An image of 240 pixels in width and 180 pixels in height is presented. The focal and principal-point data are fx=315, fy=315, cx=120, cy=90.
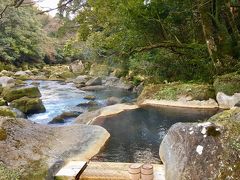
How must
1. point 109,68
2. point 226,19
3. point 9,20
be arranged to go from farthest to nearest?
point 9,20, point 109,68, point 226,19

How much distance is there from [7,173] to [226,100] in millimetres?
8761

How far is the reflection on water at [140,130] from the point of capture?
7309mm

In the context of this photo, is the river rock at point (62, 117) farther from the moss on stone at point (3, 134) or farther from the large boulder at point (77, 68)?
the large boulder at point (77, 68)

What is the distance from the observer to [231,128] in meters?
4.85

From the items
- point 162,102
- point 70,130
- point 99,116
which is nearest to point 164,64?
point 162,102

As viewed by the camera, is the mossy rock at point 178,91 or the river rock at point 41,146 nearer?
the river rock at point 41,146

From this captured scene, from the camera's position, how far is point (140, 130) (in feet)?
31.8

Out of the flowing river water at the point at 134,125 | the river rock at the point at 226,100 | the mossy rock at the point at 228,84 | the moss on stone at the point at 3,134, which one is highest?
the mossy rock at the point at 228,84

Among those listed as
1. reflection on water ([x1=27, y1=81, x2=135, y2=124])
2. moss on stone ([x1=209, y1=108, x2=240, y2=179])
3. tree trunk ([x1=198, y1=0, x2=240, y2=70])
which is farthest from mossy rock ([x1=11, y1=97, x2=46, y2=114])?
moss on stone ([x1=209, y1=108, x2=240, y2=179])

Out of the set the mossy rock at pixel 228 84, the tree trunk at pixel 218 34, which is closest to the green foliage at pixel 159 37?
the tree trunk at pixel 218 34

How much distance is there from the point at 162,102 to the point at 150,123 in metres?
3.05

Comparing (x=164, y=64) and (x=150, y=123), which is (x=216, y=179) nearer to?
(x=150, y=123)

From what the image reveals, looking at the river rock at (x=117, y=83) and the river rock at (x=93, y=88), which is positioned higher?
the river rock at (x=117, y=83)

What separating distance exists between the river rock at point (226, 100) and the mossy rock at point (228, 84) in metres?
0.15
